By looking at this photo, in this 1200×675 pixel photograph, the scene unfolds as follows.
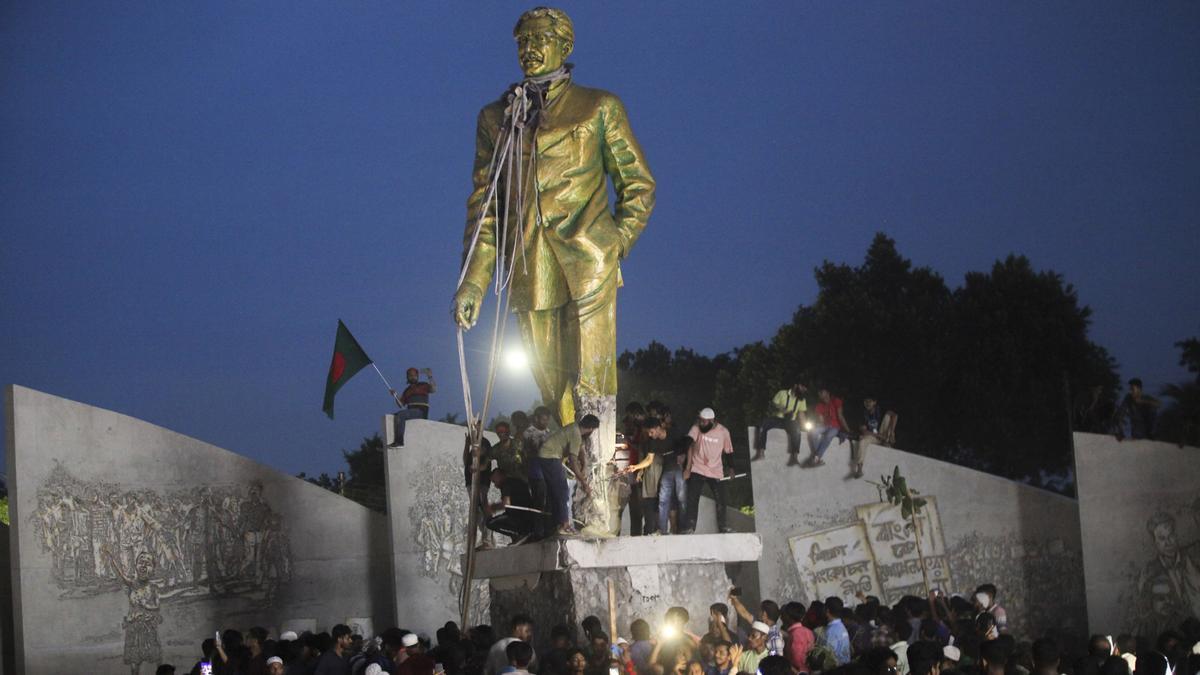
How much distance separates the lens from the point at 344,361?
19.0 m

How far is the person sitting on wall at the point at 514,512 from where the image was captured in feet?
37.2

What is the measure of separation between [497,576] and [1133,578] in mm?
8264

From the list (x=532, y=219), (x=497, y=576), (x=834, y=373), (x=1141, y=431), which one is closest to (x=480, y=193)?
(x=532, y=219)

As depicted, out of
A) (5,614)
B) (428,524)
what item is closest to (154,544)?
(5,614)

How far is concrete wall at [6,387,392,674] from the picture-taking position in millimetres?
15773

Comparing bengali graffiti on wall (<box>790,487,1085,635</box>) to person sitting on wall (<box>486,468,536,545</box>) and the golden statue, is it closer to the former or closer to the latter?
person sitting on wall (<box>486,468,536,545</box>)

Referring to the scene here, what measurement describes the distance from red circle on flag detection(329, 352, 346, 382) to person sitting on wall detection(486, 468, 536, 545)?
760 centimetres

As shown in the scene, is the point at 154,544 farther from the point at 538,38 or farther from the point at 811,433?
the point at 538,38

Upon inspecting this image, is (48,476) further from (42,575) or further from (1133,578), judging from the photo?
(1133,578)

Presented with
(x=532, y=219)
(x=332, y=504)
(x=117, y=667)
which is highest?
(x=532, y=219)

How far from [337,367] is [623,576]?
907cm

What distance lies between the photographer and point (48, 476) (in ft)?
52.2

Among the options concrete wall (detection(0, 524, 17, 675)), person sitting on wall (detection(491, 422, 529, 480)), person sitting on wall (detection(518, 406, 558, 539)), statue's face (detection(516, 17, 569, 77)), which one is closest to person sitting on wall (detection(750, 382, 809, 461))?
person sitting on wall (detection(491, 422, 529, 480))

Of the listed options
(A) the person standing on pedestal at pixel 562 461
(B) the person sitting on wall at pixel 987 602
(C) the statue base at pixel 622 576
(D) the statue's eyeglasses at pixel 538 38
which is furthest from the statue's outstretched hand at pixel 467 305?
(B) the person sitting on wall at pixel 987 602
